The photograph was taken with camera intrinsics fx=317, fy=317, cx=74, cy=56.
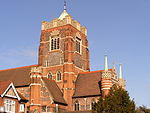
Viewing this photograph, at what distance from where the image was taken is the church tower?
214 ft

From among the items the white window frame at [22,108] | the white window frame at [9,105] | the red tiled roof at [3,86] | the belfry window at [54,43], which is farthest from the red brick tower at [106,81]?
the red tiled roof at [3,86]

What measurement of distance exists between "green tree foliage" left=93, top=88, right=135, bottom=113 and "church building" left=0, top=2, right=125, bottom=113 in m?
18.2

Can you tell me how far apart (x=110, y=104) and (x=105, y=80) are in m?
19.8

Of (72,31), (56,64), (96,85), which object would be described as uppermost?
(72,31)

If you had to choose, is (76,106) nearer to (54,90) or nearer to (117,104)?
(54,90)

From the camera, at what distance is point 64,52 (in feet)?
220

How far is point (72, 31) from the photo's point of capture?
69688mm

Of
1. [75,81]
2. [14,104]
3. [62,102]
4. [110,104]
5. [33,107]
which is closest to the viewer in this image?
[110,104]

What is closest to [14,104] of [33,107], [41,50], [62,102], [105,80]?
[33,107]

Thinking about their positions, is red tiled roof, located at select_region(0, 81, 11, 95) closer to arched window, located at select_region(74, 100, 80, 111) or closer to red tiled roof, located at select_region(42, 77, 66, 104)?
red tiled roof, located at select_region(42, 77, 66, 104)

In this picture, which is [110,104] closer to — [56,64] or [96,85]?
[96,85]

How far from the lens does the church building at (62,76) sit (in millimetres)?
58625

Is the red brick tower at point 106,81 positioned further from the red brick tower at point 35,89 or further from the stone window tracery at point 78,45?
the stone window tracery at point 78,45

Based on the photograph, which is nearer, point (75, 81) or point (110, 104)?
point (110, 104)
